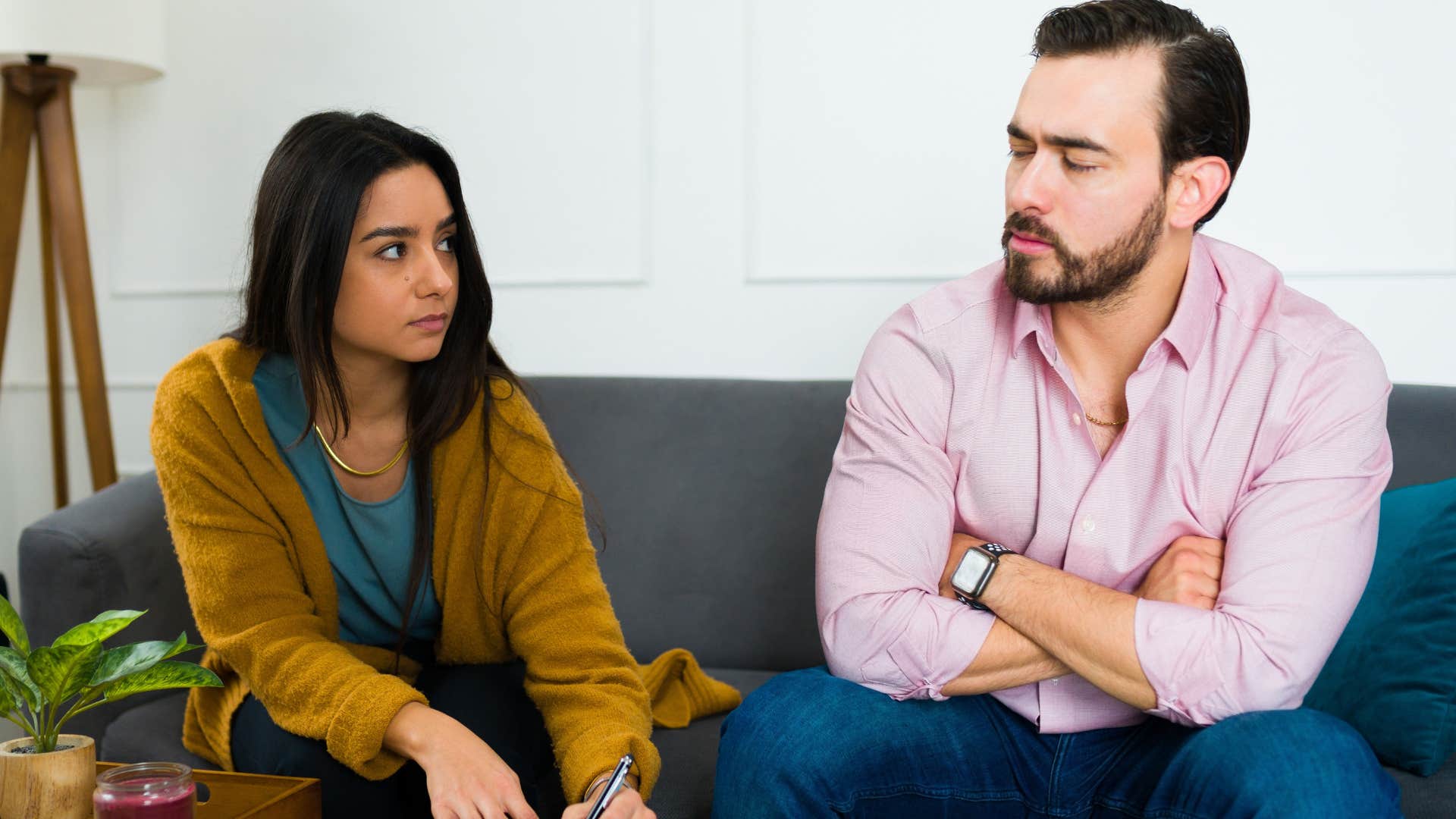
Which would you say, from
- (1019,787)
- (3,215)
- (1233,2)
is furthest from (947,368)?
(3,215)

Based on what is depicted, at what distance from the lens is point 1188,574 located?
4.43ft

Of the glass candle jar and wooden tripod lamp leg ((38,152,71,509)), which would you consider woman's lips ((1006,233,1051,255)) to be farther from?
wooden tripod lamp leg ((38,152,71,509))

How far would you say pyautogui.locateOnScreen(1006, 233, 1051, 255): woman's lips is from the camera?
1.48 metres

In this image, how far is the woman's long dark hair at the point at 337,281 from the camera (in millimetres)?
1433

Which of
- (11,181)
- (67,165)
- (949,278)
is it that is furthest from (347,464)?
(11,181)

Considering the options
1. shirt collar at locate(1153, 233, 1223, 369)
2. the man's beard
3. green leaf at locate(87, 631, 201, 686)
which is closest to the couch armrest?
green leaf at locate(87, 631, 201, 686)

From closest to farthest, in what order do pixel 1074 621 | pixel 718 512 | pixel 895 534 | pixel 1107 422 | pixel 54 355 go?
pixel 1074 621 → pixel 895 534 → pixel 1107 422 → pixel 718 512 → pixel 54 355

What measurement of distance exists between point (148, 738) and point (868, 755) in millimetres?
1031

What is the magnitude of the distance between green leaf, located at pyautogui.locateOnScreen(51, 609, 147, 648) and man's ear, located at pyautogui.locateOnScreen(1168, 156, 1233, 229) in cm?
124

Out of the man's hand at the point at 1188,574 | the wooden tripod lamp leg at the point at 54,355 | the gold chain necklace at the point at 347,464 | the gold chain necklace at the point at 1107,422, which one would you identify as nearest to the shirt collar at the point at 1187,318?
the gold chain necklace at the point at 1107,422

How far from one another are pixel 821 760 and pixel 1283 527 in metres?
0.56

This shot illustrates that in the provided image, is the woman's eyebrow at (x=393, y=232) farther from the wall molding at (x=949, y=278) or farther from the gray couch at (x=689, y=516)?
the wall molding at (x=949, y=278)

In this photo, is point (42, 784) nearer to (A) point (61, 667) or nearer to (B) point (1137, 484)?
(A) point (61, 667)

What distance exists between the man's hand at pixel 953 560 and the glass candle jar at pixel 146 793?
81 cm
